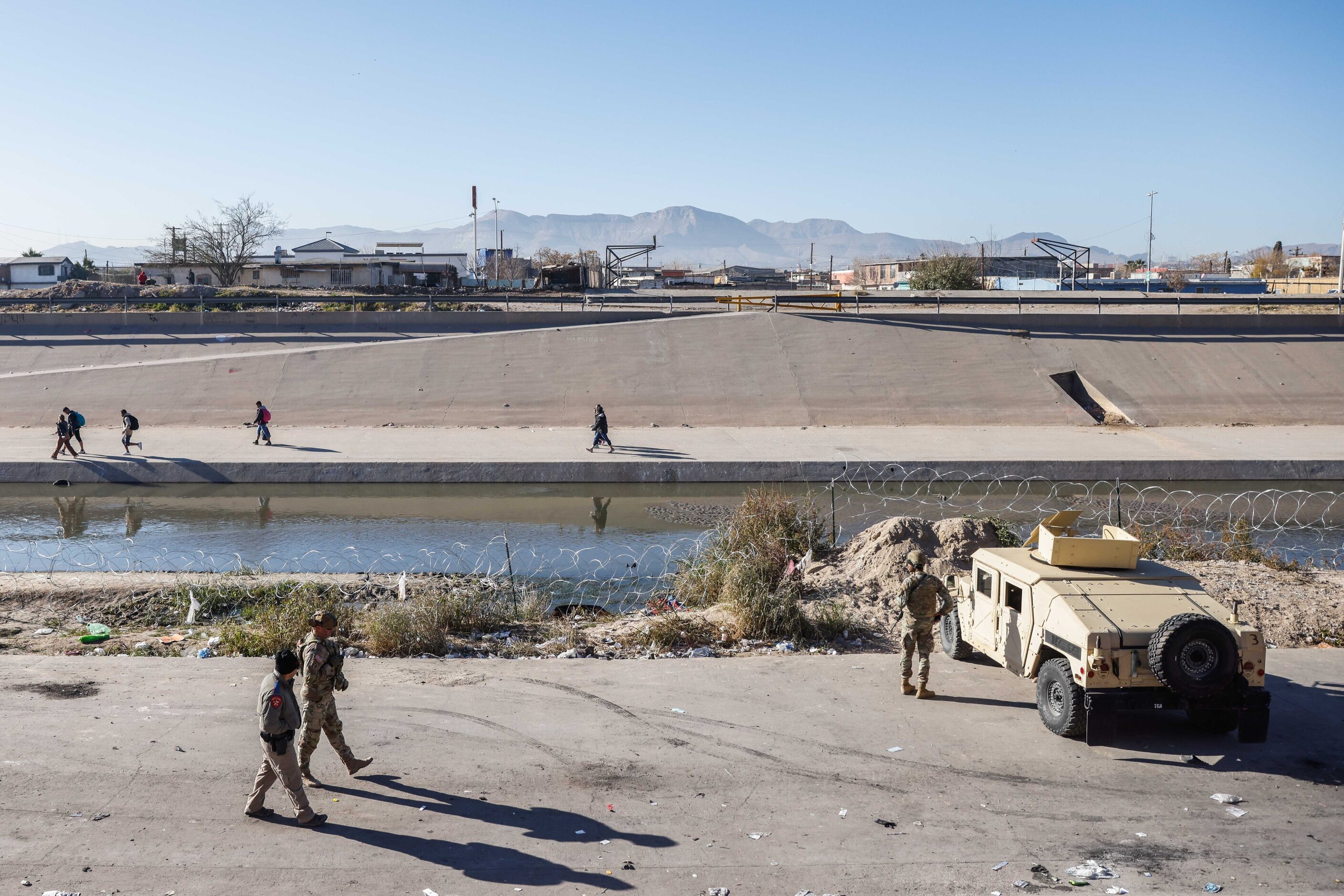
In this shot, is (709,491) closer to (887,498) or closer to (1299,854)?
(887,498)

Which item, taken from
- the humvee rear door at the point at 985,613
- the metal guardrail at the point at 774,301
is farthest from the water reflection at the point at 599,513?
the metal guardrail at the point at 774,301

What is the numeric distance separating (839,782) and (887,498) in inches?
542

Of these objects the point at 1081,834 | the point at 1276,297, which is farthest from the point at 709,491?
the point at 1276,297

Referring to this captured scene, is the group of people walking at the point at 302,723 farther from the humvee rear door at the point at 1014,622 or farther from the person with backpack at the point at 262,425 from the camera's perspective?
the person with backpack at the point at 262,425

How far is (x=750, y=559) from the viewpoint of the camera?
13039 mm

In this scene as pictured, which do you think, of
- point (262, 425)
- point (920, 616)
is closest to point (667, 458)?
point (262, 425)

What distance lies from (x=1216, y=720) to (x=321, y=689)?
7.23 metres

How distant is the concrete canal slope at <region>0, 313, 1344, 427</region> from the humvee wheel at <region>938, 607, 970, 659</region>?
19.2 metres

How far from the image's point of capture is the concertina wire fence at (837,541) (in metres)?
14.6

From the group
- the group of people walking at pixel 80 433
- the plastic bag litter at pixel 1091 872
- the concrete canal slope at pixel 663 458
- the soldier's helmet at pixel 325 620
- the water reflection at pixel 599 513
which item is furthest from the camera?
the group of people walking at pixel 80 433

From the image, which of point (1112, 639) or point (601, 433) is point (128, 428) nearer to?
point (601, 433)

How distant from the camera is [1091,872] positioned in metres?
6.29

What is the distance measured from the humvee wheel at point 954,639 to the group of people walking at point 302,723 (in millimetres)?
5940

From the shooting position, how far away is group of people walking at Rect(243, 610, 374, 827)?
6719 mm
